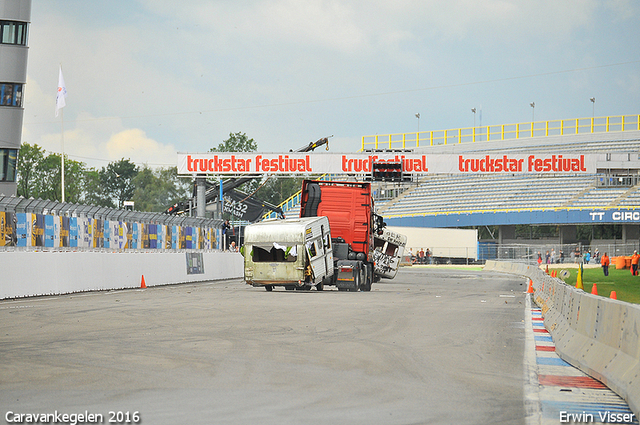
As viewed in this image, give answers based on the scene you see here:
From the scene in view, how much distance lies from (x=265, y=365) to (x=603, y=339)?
3837mm

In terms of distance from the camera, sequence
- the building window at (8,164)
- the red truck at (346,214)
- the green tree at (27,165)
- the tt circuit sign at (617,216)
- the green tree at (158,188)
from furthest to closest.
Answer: the green tree at (158,188) → the green tree at (27,165) → the tt circuit sign at (617,216) → the building window at (8,164) → the red truck at (346,214)

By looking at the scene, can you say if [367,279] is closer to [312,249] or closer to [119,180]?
[312,249]

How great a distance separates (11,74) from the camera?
44844 mm

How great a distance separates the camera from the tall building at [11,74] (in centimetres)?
4453

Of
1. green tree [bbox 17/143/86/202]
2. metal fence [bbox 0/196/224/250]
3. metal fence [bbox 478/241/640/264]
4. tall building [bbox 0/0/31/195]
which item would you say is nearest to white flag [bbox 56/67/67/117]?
tall building [bbox 0/0/31/195]

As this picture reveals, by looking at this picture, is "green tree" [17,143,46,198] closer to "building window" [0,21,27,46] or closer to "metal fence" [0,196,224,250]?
"building window" [0,21,27,46]

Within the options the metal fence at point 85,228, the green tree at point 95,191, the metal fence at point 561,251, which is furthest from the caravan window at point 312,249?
the green tree at point 95,191

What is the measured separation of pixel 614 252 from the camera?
67.2 metres

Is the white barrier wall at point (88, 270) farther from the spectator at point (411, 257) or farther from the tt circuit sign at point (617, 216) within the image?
the tt circuit sign at point (617, 216)

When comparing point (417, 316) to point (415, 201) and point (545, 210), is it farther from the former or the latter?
point (415, 201)

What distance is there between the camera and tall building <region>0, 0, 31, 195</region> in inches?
1753

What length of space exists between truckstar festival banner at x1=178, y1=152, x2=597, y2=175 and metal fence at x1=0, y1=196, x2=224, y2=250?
17146 millimetres

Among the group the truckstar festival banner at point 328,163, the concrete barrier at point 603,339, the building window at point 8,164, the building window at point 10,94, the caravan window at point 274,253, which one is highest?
the building window at point 10,94

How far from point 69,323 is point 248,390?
7799 millimetres
